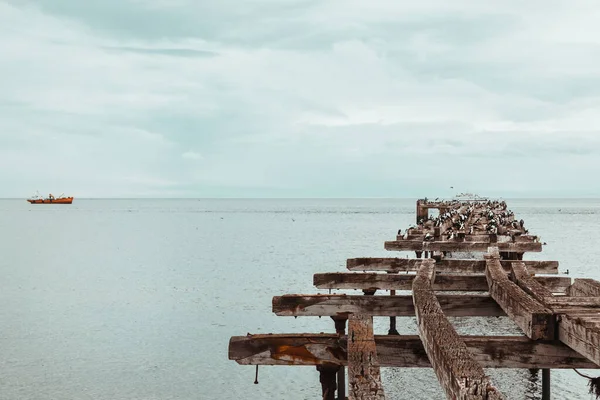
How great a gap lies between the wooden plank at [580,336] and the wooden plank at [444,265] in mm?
5928

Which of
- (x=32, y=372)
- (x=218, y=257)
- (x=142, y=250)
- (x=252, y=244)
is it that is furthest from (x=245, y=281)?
(x=252, y=244)

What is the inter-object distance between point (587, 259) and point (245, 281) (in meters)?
27.3

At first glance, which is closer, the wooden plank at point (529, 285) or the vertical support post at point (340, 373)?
the wooden plank at point (529, 285)

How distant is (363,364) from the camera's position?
4.65 m

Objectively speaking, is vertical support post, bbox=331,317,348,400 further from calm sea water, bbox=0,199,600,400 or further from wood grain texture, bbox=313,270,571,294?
calm sea water, bbox=0,199,600,400

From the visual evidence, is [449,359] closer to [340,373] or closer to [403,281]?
[403,281]

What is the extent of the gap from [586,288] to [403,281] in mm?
2509

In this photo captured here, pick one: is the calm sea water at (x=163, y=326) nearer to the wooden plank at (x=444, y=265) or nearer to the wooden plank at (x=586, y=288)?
the wooden plank at (x=444, y=265)

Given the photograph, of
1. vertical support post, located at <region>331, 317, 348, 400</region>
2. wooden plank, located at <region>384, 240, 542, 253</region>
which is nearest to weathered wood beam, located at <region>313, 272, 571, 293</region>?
vertical support post, located at <region>331, 317, 348, 400</region>

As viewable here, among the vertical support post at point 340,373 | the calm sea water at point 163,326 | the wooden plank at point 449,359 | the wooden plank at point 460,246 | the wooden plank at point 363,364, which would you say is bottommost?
the calm sea water at point 163,326

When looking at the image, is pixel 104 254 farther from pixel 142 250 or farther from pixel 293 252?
pixel 293 252

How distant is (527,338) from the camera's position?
5.47 m

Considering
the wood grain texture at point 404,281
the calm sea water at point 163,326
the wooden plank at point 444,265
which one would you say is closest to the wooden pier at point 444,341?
the wood grain texture at point 404,281

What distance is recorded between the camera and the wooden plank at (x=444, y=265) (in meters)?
11.4
